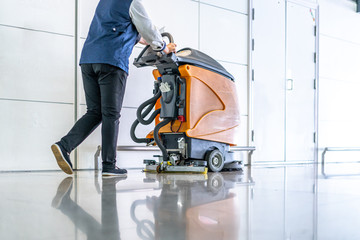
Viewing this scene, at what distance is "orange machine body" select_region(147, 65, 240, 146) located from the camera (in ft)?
9.19

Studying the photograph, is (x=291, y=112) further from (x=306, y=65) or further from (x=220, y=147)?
(x=220, y=147)

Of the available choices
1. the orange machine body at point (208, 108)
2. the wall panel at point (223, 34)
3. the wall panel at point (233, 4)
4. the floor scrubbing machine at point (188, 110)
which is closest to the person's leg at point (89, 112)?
the floor scrubbing machine at point (188, 110)

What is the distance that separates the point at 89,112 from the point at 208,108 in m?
0.88

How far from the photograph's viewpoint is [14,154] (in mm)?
2945

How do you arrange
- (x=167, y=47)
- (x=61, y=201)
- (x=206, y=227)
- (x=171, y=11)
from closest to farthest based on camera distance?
(x=206, y=227) < (x=61, y=201) < (x=167, y=47) < (x=171, y=11)

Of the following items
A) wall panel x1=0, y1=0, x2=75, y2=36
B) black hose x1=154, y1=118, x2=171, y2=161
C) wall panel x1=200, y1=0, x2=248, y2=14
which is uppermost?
wall panel x1=200, y1=0, x2=248, y2=14

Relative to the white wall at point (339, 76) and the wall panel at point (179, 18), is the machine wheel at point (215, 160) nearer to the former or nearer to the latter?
the wall panel at point (179, 18)

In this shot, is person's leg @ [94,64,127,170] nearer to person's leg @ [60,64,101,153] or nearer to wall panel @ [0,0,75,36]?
person's leg @ [60,64,101,153]

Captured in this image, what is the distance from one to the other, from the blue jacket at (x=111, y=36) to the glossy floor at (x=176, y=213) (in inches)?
38.3

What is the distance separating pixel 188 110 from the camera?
2793mm

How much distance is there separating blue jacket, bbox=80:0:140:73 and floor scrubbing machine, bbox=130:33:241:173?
26 cm

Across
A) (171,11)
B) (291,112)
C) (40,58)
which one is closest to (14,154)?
(40,58)

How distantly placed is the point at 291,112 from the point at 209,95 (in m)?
2.25

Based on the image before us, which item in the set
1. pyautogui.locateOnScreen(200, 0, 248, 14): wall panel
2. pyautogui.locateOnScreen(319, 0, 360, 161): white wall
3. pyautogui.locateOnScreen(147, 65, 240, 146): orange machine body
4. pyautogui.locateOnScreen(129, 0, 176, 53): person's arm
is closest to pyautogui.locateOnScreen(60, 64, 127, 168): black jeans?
pyautogui.locateOnScreen(129, 0, 176, 53): person's arm
